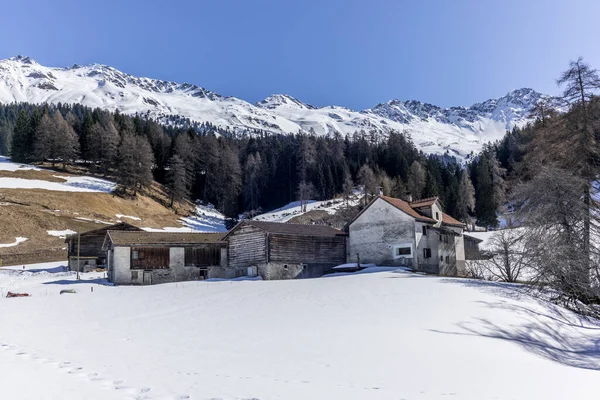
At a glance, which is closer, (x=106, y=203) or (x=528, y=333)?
(x=528, y=333)

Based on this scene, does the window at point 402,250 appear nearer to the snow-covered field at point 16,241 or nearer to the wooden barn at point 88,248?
the wooden barn at point 88,248

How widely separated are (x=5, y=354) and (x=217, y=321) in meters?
8.22

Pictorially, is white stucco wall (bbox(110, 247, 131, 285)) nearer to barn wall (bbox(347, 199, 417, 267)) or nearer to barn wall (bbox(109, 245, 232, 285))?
barn wall (bbox(109, 245, 232, 285))

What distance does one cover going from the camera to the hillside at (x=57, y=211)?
64.6 meters

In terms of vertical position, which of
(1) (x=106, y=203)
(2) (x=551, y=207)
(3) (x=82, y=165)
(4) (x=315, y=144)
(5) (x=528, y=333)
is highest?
(4) (x=315, y=144)

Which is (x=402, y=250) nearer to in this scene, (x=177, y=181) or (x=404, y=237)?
(x=404, y=237)

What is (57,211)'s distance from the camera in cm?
7519

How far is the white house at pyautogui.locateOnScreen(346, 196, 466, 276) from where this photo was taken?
44.4m

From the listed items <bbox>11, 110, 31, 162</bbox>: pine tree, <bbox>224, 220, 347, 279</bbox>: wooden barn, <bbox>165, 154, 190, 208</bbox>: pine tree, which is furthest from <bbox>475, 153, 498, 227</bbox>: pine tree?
<bbox>11, 110, 31, 162</bbox>: pine tree

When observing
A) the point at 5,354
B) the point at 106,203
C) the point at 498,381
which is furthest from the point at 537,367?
the point at 106,203

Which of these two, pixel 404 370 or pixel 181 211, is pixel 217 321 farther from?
pixel 181 211

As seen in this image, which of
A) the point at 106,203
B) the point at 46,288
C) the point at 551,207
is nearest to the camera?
the point at 551,207

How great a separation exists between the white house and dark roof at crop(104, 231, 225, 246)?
15.5 meters

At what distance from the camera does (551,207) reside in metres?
27.3
